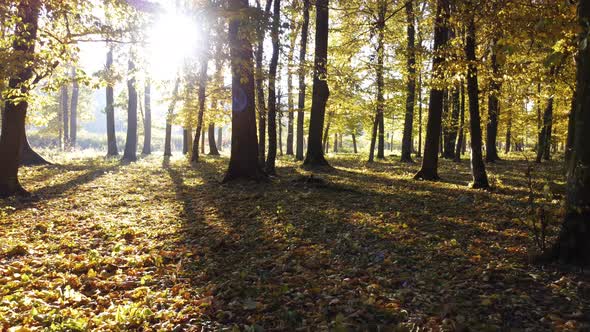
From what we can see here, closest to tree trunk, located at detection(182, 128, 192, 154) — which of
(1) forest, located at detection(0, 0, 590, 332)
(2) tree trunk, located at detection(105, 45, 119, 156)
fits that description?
(2) tree trunk, located at detection(105, 45, 119, 156)

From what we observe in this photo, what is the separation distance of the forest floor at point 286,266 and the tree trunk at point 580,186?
255 millimetres

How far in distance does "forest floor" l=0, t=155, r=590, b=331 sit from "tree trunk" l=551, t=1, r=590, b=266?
25 centimetres

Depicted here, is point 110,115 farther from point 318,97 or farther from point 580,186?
point 580,186

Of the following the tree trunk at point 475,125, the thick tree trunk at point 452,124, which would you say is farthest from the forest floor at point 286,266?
the thick tree trunk at point 452,124

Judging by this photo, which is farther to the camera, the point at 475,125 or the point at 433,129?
the point at 433,129

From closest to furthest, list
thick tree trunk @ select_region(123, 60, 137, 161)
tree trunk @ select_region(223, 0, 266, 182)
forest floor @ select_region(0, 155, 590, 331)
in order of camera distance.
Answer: forest floor @ select_region(0, 155, 590, 331) < tree trunk @ select_region(223, 0, 266, 182) < thick tree trunk @ select_region(123, 60, 137, 161)

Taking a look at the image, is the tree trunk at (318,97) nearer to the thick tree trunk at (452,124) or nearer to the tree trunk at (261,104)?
the tree trunk at (261,104)

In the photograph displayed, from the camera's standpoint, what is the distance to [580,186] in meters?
4.47

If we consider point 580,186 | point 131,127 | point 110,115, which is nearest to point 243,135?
point 580,186

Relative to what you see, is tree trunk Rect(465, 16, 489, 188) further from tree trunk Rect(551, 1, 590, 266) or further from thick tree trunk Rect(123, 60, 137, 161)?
thick tree trunk Rect(123, 60, 137, 161)

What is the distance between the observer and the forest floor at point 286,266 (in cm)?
397

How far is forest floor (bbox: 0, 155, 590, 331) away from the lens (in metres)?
3.97

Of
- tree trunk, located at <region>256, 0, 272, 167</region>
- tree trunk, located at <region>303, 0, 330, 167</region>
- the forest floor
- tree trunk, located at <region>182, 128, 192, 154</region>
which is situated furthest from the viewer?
tree trunk, located at <region>182, 128, 192, 154</region>

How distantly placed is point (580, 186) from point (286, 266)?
3917 mm
